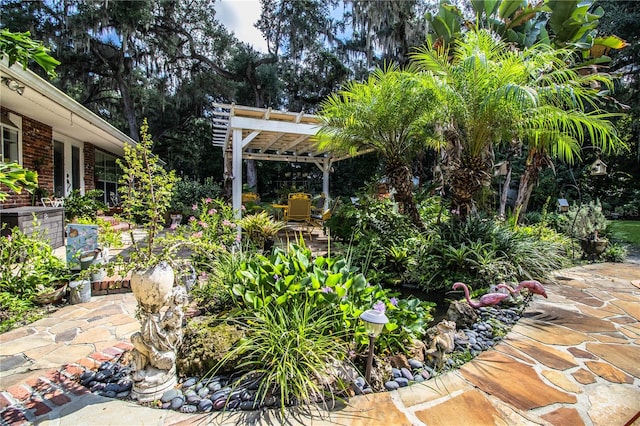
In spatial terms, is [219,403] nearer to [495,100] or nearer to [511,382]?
[511,382]

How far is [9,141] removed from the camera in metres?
5.90

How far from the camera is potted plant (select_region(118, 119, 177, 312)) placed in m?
1.85

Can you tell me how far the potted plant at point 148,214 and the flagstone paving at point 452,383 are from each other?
2.13ft

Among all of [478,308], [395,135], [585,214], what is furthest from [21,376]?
[585,214]

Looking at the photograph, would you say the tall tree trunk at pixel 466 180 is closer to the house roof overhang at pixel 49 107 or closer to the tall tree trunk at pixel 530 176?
the tall tree trunk at pixel 530 176

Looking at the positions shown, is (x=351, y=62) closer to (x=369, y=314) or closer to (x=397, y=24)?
(x=397, y=24)

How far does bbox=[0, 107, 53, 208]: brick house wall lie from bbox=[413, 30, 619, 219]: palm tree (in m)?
7.63

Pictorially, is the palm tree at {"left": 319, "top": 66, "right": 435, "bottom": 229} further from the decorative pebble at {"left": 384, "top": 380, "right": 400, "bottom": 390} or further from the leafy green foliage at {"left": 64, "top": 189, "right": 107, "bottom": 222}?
the leafy green foliage at {"left": 64, "top": 189, "right": 107, "bottom": 222}

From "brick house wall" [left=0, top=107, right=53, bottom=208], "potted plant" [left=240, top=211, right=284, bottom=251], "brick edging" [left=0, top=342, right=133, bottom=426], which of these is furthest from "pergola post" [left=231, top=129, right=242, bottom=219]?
"brick house wall" [left=0, top=107, right=53, bottom=208]

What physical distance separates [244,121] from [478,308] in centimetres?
487

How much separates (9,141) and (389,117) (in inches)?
274

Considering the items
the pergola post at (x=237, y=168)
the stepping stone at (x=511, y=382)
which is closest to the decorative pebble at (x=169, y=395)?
the stepping stone at (x=511, y=382)

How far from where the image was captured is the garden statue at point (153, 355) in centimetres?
184

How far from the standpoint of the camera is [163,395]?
1.86 m
